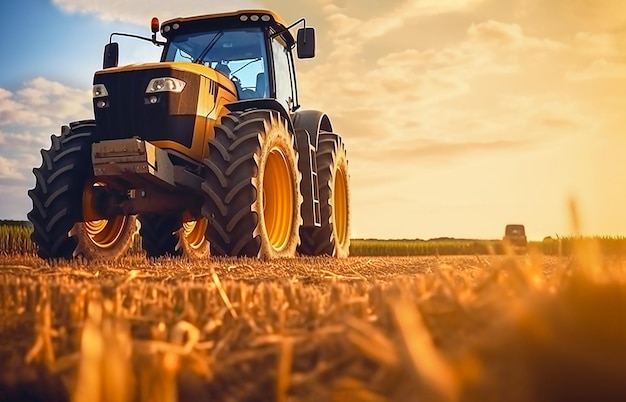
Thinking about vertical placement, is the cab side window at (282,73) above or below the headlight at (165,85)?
above

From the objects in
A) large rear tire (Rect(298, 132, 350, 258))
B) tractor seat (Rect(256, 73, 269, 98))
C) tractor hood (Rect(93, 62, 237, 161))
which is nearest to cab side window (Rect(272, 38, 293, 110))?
tractor seat (Rect(256, 73, 269, 98))

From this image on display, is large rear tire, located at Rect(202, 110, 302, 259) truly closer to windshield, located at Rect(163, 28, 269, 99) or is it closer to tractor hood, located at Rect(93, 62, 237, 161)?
tractor hood, located at Rect(93, 62, 237, 161)

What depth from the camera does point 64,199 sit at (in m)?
6.69

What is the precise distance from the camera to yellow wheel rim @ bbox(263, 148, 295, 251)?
24.2 feet

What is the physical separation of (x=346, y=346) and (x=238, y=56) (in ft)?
23.7

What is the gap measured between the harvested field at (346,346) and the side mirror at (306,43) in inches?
257

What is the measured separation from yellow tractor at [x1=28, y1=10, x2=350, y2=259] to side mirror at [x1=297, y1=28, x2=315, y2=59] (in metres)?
0.01

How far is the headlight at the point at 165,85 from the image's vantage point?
692cm

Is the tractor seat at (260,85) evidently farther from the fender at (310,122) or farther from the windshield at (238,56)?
the fender at (310,122)

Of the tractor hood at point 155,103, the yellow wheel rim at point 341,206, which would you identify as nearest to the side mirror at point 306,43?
the tractor hood at point 155,103

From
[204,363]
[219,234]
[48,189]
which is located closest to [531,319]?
[204,363]

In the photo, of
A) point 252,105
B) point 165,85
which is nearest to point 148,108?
point 165,85

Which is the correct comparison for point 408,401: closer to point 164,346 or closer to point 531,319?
point 531,319

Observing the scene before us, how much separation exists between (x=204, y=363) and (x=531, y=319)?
63 centimetres
